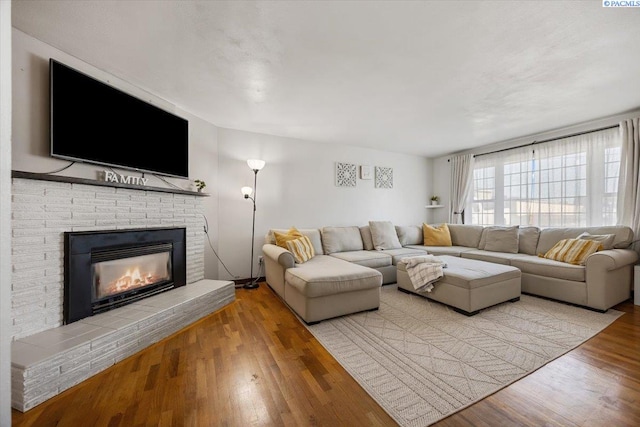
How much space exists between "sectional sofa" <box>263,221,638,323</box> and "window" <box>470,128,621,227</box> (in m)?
0.51

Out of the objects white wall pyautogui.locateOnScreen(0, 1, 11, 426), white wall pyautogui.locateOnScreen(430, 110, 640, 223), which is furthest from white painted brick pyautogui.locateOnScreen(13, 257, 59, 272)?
white wall pyautogui.locateOnScreen(430, 110, 640, 223)

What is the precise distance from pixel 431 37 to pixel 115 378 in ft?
10.4

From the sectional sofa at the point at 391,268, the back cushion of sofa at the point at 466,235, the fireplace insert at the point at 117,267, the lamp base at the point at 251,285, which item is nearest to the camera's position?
the fireplace insert at the point at 117,267

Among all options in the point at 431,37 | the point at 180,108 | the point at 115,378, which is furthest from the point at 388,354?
the point at 180,108

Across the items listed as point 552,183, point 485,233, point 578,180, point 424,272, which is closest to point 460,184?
point 485,233

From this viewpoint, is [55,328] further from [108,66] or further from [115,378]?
[108,66]

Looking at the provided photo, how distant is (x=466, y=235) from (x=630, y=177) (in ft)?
6.89

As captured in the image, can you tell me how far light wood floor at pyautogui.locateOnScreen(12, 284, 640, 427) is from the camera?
131 cm

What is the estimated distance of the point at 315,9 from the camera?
5.17 ft

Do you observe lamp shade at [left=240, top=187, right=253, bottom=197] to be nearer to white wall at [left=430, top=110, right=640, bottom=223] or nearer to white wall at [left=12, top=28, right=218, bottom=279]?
white wall at [left=12, top=28, right=218, bottom=279]

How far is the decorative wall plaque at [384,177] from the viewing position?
517 centimetres

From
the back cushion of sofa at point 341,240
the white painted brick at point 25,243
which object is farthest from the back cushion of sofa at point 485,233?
the white painted brick at point 25,243

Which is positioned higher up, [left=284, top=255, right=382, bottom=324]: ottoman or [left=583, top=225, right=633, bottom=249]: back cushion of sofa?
[left=583, top=225, right=633, bottom=249]: back cushion of sofa

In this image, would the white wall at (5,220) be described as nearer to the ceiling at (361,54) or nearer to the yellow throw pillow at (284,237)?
the ceiling at (361,54)
